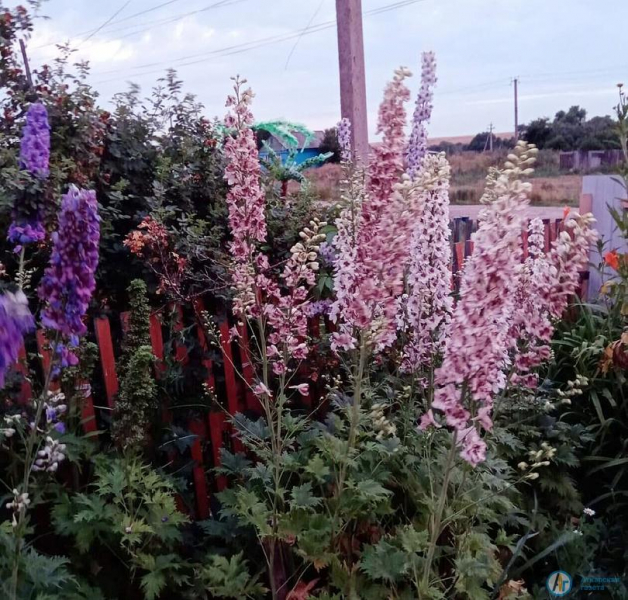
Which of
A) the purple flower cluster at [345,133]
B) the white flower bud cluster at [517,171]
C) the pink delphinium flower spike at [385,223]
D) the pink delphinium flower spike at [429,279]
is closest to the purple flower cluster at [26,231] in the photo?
the pink delphinium flower spike at [385,223]

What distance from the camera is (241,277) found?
7.15ft

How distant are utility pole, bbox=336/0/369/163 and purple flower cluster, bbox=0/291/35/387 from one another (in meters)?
3.34

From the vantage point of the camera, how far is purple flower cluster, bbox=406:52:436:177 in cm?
407

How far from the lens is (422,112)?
13.6ft

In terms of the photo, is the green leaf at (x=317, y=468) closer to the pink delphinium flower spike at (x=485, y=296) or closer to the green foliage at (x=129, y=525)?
the green foliage at (x=129, y=525)

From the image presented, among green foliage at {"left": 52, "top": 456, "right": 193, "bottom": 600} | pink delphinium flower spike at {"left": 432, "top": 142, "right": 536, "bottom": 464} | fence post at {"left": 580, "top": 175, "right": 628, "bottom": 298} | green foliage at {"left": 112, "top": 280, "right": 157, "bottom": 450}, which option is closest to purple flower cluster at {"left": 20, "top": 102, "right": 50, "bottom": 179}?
green foliage at {"left": 112, "top": 280, "right": 157, "bottom": 450}

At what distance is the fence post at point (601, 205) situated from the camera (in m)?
5.51

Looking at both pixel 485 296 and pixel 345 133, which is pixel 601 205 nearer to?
pixel 345 133

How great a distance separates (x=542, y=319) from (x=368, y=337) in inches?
23.4

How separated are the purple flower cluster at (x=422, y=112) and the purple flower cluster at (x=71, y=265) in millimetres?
2816

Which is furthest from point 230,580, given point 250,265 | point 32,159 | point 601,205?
point 601,205

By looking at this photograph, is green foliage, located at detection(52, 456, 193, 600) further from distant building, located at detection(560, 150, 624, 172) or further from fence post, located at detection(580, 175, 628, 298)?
distant building, located at detection(560, 150, 624, 172)

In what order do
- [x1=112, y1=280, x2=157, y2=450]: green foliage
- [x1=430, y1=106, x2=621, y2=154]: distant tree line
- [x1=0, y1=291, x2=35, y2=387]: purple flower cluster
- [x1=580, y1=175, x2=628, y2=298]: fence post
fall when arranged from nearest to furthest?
[x1=0, y1=291, x2=35, y2=387]: purple flower cluster → [x1=112, y1=280, x2=157, y2=450]: green foliage → [x1=580, y1=175, x2=628, y2=298]: fence post → [x1=430, y1=106, x2=621, y2=154]: distant tree line

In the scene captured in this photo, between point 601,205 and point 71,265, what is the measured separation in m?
5.45
